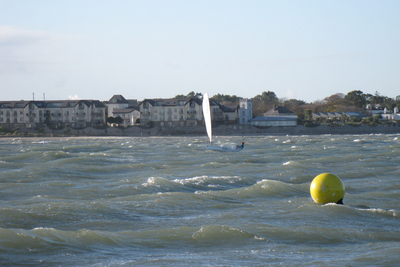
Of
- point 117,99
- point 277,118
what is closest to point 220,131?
point 277,118

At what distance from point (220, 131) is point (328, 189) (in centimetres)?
6952

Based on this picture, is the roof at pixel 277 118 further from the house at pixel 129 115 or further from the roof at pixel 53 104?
the roof at pixel 53 104

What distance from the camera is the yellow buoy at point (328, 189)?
14.7m

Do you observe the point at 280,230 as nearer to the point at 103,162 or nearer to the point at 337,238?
the point at 337,238

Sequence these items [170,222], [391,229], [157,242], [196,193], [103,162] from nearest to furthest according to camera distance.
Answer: [157,242] < [391,229] < [170,222] < [196,193] < [103,162]

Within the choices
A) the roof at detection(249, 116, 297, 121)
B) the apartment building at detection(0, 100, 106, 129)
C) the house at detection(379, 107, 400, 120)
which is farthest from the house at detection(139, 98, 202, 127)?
the house at detection(379, 107, 400, 120)

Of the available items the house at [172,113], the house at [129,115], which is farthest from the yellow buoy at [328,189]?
the house at [129,115]

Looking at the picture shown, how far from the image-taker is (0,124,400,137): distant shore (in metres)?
84.6

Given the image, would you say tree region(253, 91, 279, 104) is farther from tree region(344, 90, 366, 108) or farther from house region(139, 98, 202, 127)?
house region(139, 98, 202, 127)

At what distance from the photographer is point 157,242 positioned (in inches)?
449

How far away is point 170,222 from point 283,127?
244 feet

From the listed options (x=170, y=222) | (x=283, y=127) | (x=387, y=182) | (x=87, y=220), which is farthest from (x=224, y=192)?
(x=283, y=127)

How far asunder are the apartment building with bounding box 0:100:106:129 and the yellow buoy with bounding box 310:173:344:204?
84.8 m

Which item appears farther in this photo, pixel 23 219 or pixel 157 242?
pixel 23 219
